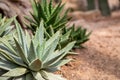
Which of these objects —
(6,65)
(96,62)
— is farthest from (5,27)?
(96,62)

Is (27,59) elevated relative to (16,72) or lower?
elevated

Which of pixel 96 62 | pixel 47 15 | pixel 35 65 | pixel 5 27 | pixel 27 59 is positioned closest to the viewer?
pixel 35 65

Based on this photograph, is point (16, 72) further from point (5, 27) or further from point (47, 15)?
point (47, 15)

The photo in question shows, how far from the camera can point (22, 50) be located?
448 cm

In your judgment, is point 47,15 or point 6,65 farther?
point 47,15

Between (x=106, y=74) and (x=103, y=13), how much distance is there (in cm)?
998

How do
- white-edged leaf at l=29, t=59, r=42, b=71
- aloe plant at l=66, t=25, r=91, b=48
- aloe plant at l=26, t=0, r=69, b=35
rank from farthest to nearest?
1. aloe plant at l=66, t=25, r=91, b=48
2. aloe plant at l=26, t=0, r=69, b=35
3. white-edged leaf at l=29, t=59, r=42, b=71

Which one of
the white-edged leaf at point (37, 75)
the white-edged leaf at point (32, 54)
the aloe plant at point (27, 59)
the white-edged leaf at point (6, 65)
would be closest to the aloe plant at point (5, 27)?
the aloe plant at point (27, 59)

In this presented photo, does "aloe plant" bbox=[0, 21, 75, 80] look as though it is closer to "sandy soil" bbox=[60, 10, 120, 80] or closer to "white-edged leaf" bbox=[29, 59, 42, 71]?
"white-edged leaf" bbox=[29, 59, 42, 71]

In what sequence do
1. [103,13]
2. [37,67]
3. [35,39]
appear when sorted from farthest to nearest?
[103,13]
[35,39]
[37,67]

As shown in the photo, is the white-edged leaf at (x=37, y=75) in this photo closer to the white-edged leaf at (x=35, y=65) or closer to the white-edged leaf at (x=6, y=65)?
the white-edged leaf at (x=35, y=65)

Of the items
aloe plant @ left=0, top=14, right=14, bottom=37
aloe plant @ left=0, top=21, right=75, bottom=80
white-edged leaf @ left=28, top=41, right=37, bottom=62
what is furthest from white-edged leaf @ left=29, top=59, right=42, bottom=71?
aloe plant @ left=0, top=14, right=14, bottom=37

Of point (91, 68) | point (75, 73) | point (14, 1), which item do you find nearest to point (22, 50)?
point (75, 73)

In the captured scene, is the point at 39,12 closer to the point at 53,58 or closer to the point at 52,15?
the point at 52,15
